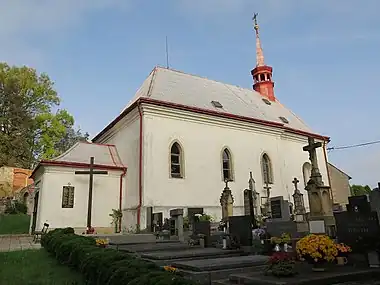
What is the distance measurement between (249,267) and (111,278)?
294cm

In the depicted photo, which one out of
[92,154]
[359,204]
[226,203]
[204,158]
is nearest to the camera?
[359,204]

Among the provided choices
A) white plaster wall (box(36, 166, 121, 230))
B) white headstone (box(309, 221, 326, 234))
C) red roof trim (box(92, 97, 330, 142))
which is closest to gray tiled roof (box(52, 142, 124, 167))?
white plaster wall (box(36, 166, 121, 230))

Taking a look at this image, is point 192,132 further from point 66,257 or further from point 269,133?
point 66,257

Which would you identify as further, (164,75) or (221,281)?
(164,75)

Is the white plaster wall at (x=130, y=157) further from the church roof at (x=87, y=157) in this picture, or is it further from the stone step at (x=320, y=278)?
the stone step at (x=320, y=278)

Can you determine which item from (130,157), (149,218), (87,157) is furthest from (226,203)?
(87,157)

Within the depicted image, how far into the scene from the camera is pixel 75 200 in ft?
54.5

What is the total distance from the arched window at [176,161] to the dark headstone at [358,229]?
11.0m

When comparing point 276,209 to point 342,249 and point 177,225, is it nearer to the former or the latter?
point 177,225

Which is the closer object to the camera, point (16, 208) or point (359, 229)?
point (359, 229)

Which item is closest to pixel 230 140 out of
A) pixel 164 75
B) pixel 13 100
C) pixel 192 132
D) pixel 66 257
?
pixel 192 132

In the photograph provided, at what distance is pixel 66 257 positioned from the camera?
8312mm

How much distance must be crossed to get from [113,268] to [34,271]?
11.5ft

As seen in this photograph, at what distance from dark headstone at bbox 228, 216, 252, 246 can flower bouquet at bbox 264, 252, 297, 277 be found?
11.2 feet
